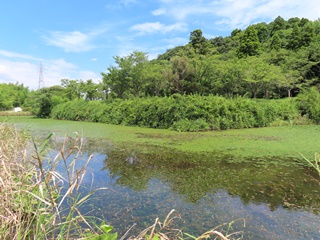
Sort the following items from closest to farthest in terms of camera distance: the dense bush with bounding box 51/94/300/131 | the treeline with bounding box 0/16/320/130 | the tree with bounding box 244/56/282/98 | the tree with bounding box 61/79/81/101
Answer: the dense bush with bounding box 51/94/300/131, the treeline with bounding box 0/16/320/130, the tree with bounding box 244/56/282/98, the tree with bounding box 61/79/81/101

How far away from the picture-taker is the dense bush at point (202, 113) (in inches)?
523

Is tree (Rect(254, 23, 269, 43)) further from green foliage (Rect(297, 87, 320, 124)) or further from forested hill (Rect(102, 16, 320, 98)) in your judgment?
green foliage (Rect(297, 87, 320, 124))

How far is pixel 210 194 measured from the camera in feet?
13.6

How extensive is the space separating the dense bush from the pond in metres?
6.73

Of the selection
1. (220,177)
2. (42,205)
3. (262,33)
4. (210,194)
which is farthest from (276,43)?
(42,205)

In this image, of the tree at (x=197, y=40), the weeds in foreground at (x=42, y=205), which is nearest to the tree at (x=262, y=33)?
the tree at (x=197, y=40)

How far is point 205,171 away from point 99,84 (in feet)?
80.7

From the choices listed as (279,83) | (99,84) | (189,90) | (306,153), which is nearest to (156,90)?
(189,90)

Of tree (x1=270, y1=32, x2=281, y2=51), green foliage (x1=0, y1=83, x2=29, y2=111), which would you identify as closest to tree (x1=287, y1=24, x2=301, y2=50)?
tree (x1=270, y1=32, x2=281, y2=51)

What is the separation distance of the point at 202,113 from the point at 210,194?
30.9ft

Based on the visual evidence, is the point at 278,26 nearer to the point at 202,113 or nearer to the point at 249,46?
the point at 249,46

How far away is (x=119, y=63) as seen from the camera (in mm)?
23969

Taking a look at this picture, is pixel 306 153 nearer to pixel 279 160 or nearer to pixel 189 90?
pixel 279 160

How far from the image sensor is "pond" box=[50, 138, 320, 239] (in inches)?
121
